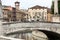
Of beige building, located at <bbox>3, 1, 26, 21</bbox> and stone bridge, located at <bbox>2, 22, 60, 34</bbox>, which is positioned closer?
stone bridge, located at <bbox>2, 22, 60, 34</bbox>

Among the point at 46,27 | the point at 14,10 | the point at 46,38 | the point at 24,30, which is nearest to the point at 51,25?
the point at 46,27

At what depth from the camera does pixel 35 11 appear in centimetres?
5803

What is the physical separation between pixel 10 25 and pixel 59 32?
3223mm

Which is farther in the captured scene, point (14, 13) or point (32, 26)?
point (14, 13)

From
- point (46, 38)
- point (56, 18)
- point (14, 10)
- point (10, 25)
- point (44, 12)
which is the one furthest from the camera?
point (44, 12)

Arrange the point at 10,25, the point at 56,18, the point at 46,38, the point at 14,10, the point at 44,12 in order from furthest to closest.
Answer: the point at 44,12
the point at 14,10
the point at 46,38
the point at 56,18
the point at 10,25

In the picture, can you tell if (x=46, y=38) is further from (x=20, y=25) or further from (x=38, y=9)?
(x=38, y=9)

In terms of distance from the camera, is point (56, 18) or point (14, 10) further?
point (14, 10)

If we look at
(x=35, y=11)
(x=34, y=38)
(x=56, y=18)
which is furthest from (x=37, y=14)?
(x=56, y=18)

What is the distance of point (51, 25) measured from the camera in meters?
17.3

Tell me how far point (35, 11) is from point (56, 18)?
38344 mm

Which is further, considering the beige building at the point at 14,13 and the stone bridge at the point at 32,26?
the beige building at the point at 14,13

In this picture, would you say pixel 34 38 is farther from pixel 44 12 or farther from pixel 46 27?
pixel 44 12

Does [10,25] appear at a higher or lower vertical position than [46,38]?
higher
